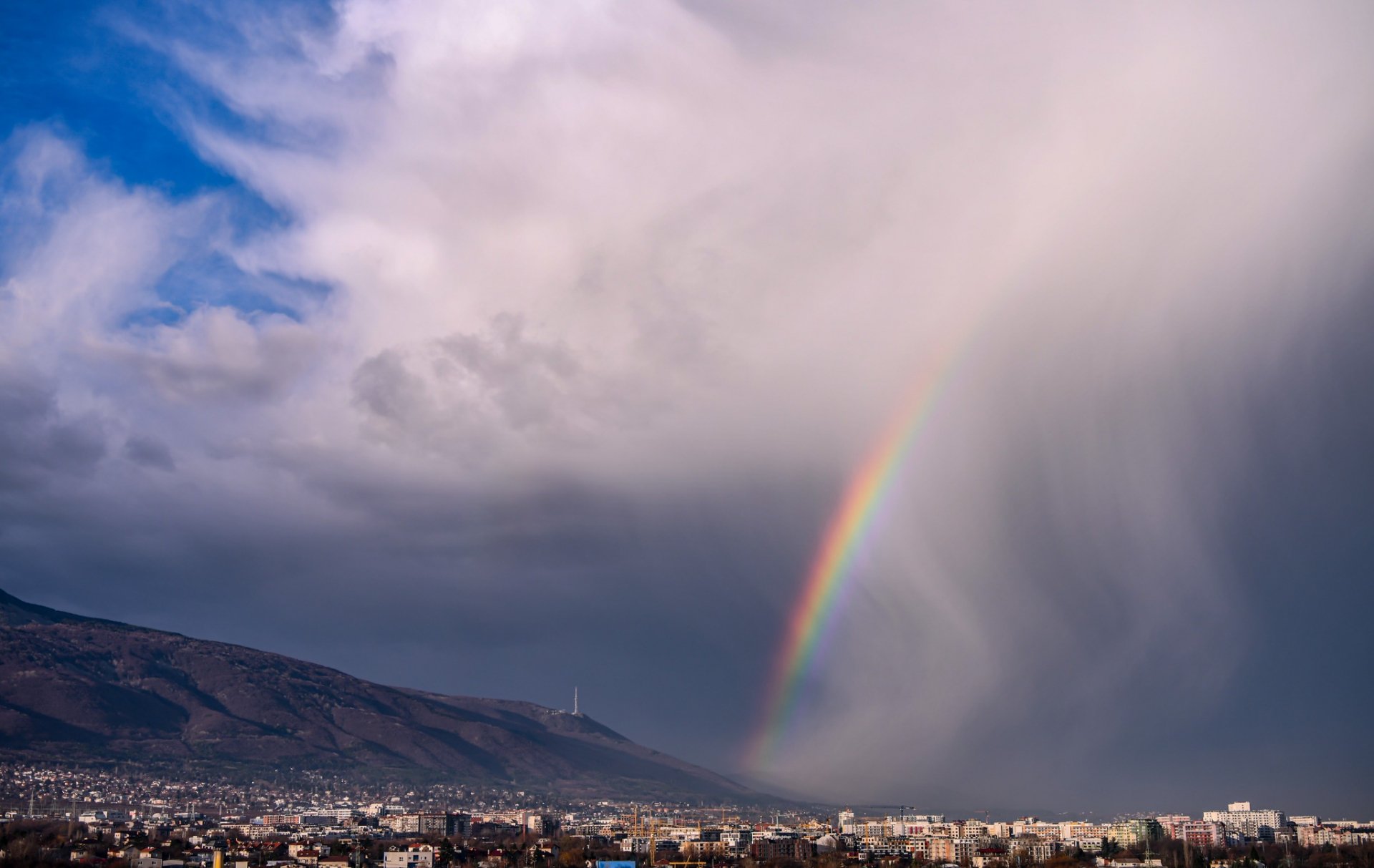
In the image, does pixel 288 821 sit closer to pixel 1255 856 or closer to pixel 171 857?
pixel 171 857

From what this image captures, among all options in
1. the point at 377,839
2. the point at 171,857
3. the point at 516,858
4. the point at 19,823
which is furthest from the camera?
the point at 377,839

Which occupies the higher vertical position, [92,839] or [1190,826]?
[1190,826]

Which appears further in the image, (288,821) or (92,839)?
(288,821)

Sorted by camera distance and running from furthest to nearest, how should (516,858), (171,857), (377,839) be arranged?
(377,839)
(516,858)
(171,857)

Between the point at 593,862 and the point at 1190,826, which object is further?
the point at 1190,826

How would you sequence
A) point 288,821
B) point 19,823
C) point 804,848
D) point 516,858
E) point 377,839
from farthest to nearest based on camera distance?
1. point 288,821
2. point 377,839
3. point 804,848
4. point 19,823
5. point 516,858

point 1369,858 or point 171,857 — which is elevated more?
point 1369,858

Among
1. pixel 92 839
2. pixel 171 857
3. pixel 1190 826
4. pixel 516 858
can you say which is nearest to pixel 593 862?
pixel 516 858

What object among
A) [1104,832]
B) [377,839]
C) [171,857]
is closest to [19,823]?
[171,857]

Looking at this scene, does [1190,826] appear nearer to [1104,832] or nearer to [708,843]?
[1104,832]
